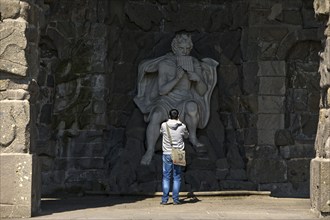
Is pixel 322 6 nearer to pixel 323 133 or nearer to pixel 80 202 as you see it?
pixel 323 133

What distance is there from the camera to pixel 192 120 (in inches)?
477

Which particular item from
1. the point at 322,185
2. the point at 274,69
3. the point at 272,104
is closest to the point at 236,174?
the point at 272,104

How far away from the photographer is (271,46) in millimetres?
12445

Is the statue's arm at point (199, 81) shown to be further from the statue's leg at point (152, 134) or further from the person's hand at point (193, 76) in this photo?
the statue's leg at point (152, 134)

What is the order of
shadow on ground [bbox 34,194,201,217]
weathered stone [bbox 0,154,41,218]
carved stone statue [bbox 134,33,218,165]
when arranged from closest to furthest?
weathered stone [bbox 0,154,41,218], shadow on ground [bbox 34,194,201,217], carved stone statue [bbox 134,33,218,165]

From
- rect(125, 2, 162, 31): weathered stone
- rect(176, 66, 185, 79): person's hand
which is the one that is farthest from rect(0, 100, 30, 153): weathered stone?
rect(125, 2, 162, 31): weathered stone

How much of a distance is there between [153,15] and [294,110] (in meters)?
3.22

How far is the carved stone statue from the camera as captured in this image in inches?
473

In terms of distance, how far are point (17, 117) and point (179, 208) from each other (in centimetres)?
261

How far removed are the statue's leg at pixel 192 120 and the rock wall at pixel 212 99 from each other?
0.54 ft

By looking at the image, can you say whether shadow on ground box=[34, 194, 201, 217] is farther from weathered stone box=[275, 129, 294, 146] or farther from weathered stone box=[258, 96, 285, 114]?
weathered stone box=[258, 96, 285, 114]

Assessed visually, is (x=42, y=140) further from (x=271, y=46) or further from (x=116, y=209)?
(x=271, y=46)

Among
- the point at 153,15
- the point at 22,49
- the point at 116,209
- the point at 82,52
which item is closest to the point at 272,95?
the point at 153,15

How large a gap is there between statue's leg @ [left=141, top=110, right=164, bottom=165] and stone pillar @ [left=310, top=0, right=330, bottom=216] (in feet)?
13.3
